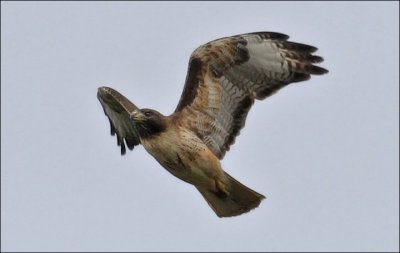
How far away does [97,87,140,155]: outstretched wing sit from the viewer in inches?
591

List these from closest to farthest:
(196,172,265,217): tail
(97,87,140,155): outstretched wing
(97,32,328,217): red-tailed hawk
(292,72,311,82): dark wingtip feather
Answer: (97,32,328,217): red-tailed hawk, (196,172,265,217): tail, (292,72,311,82): dark wingtip feather, (97,87,140,155): outstretched wing

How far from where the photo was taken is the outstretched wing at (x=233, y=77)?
47.1 ft

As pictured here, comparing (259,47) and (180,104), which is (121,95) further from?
(259,47)

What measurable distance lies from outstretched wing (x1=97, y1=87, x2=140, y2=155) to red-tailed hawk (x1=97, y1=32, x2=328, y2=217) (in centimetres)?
5

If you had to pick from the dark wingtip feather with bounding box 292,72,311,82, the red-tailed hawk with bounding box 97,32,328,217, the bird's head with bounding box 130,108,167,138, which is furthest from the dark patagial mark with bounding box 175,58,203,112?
the dark wingtip feather with bounding box 292,72,311,82

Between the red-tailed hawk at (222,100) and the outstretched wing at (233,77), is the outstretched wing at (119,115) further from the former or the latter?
the outstretched wing at (233,77)

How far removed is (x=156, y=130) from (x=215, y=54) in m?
1.48

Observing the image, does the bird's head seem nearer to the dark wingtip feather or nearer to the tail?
the tail

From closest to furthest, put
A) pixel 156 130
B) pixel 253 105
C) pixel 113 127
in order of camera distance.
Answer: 1. pixel 156 130
2. pixel 253 105
3. pixel 113 127

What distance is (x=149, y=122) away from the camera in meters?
13.8

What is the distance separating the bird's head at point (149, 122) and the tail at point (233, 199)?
1.21m

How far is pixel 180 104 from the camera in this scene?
1444cm

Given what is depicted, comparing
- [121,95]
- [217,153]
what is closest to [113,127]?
[121,95]

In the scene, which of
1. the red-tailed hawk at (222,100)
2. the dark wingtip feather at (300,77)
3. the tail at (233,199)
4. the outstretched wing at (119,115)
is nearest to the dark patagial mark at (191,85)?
the red-tailed hawk at (222,100)
